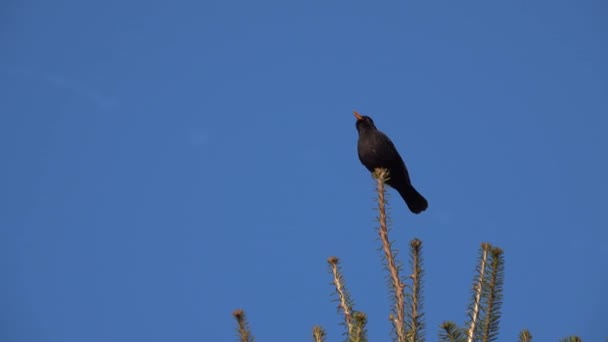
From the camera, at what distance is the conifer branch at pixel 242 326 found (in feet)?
10.1

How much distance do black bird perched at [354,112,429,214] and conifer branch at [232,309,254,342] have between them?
6262 millimetres

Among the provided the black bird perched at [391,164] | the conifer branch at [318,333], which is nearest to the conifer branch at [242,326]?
the conifer branch at [318,333]

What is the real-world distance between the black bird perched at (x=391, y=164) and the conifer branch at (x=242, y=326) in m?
6.26

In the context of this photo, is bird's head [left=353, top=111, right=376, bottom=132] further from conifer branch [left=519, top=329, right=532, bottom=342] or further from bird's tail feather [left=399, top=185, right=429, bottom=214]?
conifer branch [left=519, top=329, right=532, bottom=342]

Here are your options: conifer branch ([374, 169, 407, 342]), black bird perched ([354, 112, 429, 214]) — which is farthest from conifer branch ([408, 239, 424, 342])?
black bird perched ([354, 112, 429, 214])

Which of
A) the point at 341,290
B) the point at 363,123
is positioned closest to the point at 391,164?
the point at 363,123

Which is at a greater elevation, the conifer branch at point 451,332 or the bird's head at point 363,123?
the bird's head at point 363,123

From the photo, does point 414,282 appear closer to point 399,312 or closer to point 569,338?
point 399,312

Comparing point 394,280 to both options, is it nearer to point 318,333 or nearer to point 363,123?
point 318,333

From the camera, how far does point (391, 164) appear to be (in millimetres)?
9391

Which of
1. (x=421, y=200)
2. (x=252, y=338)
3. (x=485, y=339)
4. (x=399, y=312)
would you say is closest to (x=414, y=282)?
(x=399, y=312)

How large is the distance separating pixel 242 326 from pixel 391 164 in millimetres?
6482

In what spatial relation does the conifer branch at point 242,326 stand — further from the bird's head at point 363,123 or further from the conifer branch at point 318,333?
the bird's head at point 363,123

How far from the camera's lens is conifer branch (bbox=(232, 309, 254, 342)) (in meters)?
3.06
